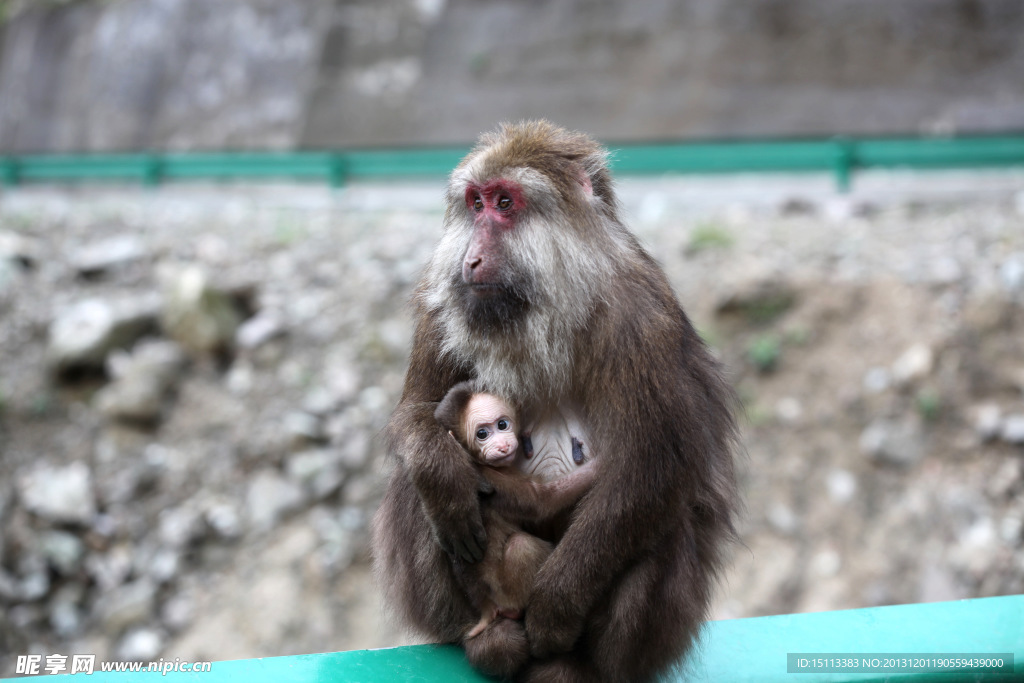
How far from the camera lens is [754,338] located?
7.68 metres

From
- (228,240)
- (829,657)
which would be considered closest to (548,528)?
(829,657)

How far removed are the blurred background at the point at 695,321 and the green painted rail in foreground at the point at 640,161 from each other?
27 cm

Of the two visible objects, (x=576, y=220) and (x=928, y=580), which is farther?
(x=928, y=580)

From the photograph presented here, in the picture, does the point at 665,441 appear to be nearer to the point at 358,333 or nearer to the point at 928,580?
the point at 928,580

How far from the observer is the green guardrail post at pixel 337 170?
478 inches

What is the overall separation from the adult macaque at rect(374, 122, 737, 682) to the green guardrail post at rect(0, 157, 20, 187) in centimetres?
1331

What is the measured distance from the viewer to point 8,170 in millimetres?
14047

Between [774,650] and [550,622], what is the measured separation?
2.63 ft

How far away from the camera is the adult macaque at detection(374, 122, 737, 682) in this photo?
9.46 feet

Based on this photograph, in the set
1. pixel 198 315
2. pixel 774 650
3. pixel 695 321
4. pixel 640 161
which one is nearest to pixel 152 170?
pixel 198 315

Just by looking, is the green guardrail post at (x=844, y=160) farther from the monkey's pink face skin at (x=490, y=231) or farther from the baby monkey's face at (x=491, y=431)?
the baby monkey's face at (x=491, y=431)

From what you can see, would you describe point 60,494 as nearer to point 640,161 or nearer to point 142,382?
point 142,382

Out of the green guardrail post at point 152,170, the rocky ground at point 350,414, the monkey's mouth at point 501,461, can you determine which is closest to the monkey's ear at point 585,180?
the monkey's mouth at point 501,461

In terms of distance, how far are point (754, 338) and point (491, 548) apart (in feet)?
17.1
